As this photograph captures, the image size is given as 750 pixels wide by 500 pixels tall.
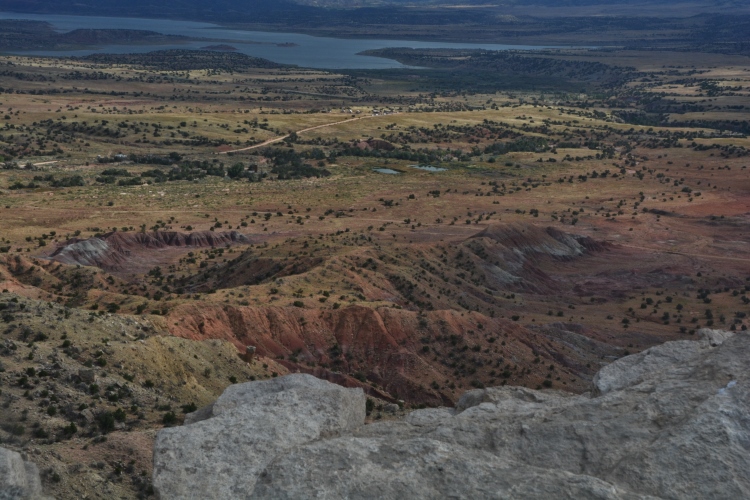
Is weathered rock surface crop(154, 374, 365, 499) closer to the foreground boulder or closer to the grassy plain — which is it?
the foreground boulder

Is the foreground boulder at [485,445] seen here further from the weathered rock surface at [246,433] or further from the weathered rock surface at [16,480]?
the weathered rock surface at [16,480]

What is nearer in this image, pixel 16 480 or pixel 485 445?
pixel 16 480

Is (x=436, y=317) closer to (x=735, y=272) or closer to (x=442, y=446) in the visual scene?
(x=442, y=446)

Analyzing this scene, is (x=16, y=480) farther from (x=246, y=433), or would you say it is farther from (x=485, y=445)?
(x=485, y=445)

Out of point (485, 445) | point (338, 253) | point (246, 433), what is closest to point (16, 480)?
point (246, 433)

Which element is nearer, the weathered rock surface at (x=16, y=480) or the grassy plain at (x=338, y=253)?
the weathered rock surface at (x=16, y=480)

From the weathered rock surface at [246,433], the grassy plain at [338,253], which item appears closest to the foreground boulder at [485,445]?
the weathered rock surface at [246,433]

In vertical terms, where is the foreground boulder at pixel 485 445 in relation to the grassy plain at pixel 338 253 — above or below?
above
